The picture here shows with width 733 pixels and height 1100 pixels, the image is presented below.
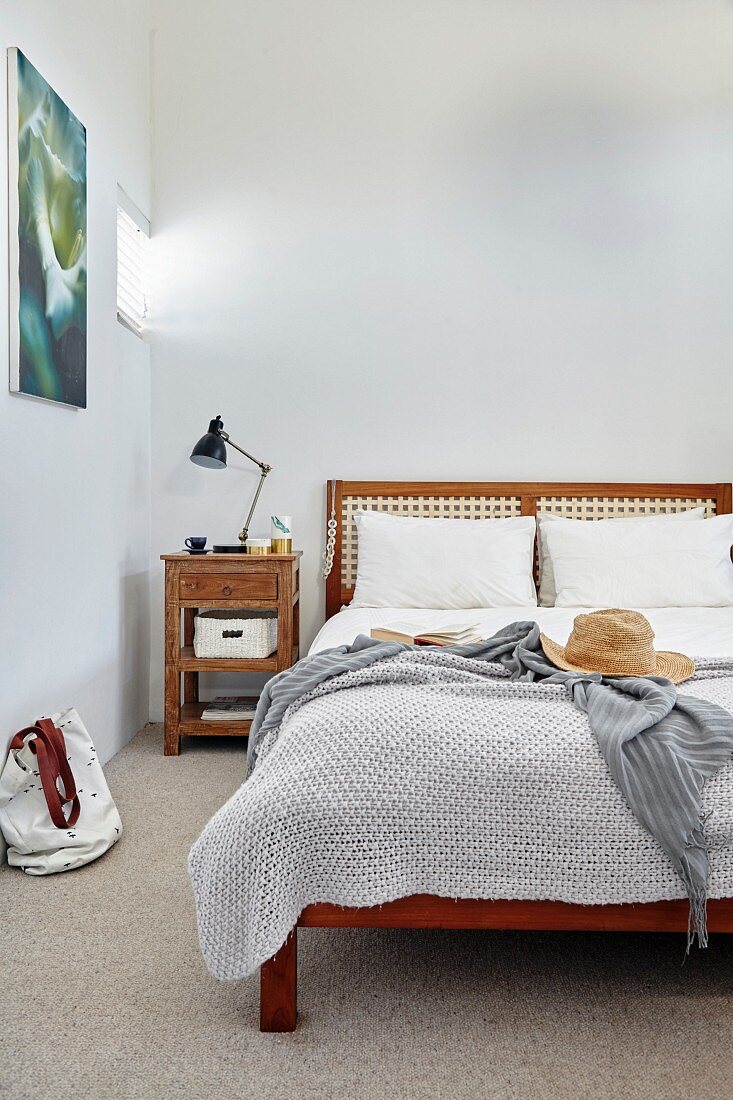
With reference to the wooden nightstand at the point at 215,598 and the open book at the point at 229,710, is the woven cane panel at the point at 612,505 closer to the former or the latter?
the wooden nightstand at the point at 215,598

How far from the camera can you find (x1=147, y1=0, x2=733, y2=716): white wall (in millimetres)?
3594

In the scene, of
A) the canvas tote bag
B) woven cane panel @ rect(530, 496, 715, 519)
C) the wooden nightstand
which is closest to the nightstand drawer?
the wooden nightstand

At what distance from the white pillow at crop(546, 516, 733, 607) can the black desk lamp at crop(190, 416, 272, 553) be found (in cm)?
120

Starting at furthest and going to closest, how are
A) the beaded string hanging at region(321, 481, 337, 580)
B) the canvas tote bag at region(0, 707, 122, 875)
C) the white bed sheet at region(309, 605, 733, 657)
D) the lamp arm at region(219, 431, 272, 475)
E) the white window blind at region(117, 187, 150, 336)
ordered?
the beaded string hanging at region(321, 481, 337, 580) < the lamp arm at region(219, 431, 272, 475) < the white window blind at region(117, 187, 150, 336) < the white bed sheet at region(309, 605, 733, 657) < the canvas tote bag at region(0, 707, 122, 875)

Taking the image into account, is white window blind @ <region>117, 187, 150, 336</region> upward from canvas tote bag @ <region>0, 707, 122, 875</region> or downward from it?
upward

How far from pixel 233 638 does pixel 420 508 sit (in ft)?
3.17

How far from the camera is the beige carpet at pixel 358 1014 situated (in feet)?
4.45

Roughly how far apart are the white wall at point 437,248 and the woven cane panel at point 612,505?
118mm

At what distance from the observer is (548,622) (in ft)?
9.14

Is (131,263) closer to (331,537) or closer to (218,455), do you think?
(218,455)

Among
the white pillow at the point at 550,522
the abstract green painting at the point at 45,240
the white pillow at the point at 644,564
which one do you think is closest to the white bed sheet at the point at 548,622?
the white pillow at the point at 644,564

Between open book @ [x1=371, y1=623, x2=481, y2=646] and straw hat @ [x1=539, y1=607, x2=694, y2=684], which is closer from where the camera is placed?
straw hat @ [x1=539, y1=607, x2=694, y2=684]

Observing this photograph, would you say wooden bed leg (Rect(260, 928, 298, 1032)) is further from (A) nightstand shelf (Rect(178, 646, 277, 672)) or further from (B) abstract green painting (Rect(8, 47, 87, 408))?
(A) nightstand shelf (Rect(178, 646, 277, 672))

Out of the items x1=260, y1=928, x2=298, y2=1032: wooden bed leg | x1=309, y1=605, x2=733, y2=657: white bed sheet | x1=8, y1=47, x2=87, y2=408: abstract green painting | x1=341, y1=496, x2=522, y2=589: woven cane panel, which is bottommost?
x1=260, y1=928, x2=298, y2=1032: wooden bed leg
